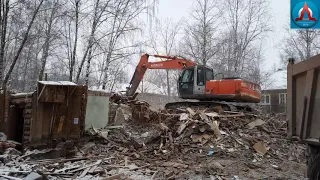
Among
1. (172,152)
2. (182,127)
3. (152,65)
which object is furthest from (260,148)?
(152,65)

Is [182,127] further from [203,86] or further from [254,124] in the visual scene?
[203,86]

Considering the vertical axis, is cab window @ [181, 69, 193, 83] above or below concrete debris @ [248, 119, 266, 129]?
above

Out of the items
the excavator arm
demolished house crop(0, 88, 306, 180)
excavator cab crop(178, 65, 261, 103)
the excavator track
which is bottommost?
demolished house crop(0, 88, 306, 180)

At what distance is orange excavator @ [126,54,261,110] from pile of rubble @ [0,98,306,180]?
1.86 m

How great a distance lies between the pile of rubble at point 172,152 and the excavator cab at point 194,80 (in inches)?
98.1

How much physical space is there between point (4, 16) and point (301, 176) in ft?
44.1

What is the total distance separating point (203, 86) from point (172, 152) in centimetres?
612

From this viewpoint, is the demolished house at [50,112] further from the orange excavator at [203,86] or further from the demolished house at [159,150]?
the orange excavator at [203,86]

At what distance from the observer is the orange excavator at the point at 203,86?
13.7 m

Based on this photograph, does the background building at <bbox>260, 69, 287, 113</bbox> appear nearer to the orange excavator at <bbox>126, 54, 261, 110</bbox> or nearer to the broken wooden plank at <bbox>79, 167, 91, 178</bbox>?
the orange excavator at <bbox>126, 54, 261, 110</bbox>

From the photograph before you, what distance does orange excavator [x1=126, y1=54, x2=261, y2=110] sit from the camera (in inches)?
540

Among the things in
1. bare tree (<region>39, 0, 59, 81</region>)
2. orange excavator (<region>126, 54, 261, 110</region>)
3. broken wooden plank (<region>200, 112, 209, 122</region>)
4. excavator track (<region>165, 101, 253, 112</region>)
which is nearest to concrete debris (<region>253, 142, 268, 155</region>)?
broken wooden plank (<region>200, 112, 209, 122</region>)

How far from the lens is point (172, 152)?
8773 millimetres

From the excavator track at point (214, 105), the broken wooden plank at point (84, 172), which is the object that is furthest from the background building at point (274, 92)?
the broken wooden plank at point (84, 172)
